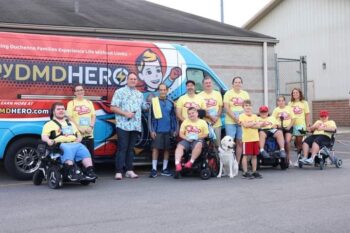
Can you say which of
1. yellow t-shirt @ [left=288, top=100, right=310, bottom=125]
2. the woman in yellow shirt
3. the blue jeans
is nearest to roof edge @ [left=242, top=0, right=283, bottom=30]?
yellow t-shirt @ [left=288, top=100, right=310, bottom=125]

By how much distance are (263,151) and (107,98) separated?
11.3ft

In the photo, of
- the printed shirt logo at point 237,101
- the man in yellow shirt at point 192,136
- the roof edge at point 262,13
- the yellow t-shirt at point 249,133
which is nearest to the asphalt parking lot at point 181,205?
the man in yellow shirt at point 192,136

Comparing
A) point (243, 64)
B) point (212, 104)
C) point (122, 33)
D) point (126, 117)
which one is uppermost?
point (122, 33)

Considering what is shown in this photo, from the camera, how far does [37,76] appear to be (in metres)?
9.19

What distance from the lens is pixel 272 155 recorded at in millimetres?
10719

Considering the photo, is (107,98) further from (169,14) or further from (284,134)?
(169,14)

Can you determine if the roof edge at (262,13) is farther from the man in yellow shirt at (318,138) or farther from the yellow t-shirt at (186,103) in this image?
the yellow t-shirt at (186,103)

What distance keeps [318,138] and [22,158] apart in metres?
6.19

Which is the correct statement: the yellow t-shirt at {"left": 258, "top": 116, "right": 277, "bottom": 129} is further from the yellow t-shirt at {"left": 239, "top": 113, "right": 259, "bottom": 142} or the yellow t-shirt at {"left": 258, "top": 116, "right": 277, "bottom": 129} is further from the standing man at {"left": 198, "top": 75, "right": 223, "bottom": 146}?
the standing man at {"left": 198, "top": 75, "right": 223, "bottom": 146}

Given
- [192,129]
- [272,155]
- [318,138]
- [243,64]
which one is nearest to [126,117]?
[192,129]

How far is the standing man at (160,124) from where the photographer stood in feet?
32.0

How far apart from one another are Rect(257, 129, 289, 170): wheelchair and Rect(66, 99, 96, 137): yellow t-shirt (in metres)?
3.78

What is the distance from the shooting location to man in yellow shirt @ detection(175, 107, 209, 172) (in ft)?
31.0

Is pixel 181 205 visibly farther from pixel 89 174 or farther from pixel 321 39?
pixel 321 39
